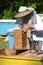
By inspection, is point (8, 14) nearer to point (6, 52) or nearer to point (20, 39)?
point (20, 39)

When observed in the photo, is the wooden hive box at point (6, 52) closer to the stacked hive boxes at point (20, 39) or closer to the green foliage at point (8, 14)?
the stacked hive boxes at point (20, 39)

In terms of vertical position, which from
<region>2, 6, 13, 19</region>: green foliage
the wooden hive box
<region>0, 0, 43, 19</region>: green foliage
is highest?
<region>0, 0, 43, 19</region>: green foliage

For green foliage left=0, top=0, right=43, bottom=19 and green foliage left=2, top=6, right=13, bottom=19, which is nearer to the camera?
green foliage left=2, top=6, right=13, bottom=19

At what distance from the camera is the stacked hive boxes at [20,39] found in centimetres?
676

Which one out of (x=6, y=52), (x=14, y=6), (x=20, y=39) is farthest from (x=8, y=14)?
(x=6, y=52)

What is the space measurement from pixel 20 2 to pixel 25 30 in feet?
31.1

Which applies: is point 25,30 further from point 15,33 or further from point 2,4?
point 2,4

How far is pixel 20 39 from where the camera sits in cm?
680

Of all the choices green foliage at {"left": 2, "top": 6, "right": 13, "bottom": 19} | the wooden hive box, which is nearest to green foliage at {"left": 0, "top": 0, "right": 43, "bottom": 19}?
green foliage at {"left": 2, "top": 6, "right": 13, "bottom": 19}

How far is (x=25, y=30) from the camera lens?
21.9ft

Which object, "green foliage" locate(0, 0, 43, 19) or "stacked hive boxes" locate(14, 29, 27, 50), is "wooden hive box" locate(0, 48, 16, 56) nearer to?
"stacked hive boxes" locate(14, 29, 27, 50)

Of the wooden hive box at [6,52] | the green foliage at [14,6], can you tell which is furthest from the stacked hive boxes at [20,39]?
the green foliage at [14,6]

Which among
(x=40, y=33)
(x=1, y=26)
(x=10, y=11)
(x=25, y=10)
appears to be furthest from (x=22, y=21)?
(x=10, y=11)

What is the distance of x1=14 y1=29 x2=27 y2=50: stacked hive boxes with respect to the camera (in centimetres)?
676
